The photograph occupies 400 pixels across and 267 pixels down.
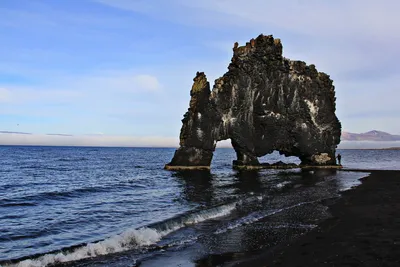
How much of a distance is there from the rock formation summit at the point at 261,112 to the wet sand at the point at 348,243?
37.0m

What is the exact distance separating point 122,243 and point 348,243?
8.83 meters

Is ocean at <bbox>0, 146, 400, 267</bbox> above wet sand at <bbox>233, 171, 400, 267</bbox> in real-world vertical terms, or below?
below

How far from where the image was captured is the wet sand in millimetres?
11602

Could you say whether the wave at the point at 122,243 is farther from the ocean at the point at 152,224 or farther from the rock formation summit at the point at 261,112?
the rock formation summit at the point at 261,112

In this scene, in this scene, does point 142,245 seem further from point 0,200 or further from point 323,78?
point 323,78

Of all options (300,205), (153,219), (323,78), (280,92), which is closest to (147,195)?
(153,219)

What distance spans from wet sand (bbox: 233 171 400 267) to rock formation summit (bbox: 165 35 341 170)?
37.0m

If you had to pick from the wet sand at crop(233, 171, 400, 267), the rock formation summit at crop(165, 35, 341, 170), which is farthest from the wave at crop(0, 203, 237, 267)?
the rock formation summit at crop(165, 35, 341, 170)

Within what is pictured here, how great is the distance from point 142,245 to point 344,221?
10240mm

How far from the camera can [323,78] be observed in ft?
215

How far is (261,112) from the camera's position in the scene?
202 feet

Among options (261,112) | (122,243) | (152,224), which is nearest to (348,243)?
(122,243)

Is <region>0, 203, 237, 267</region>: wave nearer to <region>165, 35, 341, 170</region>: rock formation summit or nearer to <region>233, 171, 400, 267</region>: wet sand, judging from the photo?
<region>233, 171, 400, 267</region>: wet sand

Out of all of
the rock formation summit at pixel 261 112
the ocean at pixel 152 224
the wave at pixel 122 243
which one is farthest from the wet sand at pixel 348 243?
the rock formation summit at pixel 261 112
